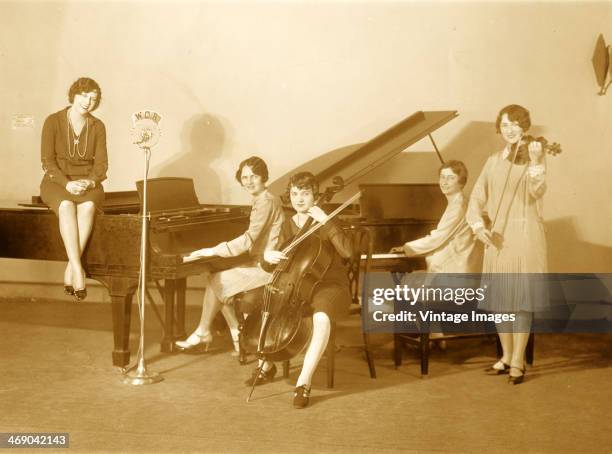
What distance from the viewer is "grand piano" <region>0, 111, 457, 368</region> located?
414 cm

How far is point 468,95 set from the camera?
6.08 metres

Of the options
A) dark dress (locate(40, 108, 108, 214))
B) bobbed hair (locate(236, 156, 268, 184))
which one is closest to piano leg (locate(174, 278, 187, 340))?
dark dress (locate(40, 108, 108, 214))

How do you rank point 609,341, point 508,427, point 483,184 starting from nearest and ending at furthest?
point 508,427, point 483,184, point 609,341

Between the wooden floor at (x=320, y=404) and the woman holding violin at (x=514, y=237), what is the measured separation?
14.9 inches

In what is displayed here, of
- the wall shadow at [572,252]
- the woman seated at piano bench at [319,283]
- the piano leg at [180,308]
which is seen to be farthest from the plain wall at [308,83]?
the woman seated at piano bench at [319,283]

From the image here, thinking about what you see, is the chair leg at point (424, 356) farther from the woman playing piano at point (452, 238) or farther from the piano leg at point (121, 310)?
the piano leg at point (121, 310)

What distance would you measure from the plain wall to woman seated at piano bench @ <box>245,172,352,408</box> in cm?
245

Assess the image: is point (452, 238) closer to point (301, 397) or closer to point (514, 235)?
point (514, 235)

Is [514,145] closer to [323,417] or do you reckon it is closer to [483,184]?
[483,184]

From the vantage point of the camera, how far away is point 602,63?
578cm

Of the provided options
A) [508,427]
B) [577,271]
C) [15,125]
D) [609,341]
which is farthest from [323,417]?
[15,125]

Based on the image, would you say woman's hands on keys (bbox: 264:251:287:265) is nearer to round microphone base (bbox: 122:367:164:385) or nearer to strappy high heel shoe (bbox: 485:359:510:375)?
round microphone base (bbox: 122:367:164:385)

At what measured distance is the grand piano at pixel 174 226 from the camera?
414 cm

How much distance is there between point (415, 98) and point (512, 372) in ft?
8.95
